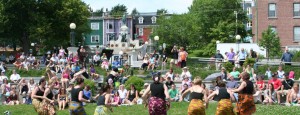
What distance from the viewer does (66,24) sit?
64.9 m

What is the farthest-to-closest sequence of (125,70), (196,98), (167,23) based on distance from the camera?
(167,23) < (125,70) < (196,98)

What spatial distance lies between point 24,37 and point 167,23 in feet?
110

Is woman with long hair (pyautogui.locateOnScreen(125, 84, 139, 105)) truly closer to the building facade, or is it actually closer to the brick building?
the brick building

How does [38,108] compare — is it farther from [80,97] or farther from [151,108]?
[151,108]

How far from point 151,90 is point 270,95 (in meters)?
9.98

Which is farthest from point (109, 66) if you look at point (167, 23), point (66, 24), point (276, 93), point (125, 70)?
point (167, 23)

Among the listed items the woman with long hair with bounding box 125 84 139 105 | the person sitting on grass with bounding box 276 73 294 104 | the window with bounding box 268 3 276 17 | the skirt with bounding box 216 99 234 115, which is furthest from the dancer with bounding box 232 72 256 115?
the window with bounding box 268 3 276 17

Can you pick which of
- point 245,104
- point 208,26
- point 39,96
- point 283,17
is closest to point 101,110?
point 39,96

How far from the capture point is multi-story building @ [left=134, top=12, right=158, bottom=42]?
11994 centimetres

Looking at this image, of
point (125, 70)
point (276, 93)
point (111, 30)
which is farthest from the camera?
point (111, 30)

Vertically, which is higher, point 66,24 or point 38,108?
point 66,24

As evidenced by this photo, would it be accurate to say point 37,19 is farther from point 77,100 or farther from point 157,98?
point 157,98

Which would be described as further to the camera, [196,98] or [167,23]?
[167,23]

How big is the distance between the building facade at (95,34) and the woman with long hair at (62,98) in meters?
91.1
